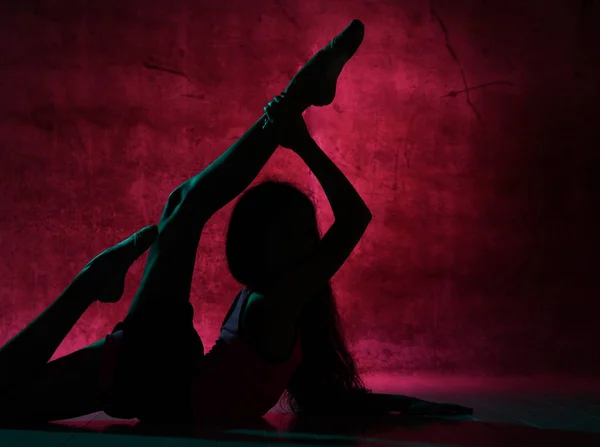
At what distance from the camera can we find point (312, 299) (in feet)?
6.27

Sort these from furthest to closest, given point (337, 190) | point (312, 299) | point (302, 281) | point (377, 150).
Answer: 1. point (377, 150)
2. point (312, 299)
3. point (337, 190)
4. point (302, 281)

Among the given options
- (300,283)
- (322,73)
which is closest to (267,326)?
(300,283)

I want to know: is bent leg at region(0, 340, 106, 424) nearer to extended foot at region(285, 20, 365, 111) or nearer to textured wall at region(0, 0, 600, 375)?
extended foot at region(285, 20, 365, 111)

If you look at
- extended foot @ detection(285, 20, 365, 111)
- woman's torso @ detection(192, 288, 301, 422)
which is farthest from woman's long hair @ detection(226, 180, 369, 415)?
extended foot @ detection(285, 20, 365, 111)

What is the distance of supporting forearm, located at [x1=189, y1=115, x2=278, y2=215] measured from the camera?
1698 mm

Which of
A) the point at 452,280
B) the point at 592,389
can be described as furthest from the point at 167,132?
the point at 592,389

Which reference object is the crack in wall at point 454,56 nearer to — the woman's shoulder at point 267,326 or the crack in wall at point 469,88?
the crack in wall at point 469,88

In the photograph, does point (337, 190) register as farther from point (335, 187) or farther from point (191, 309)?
point (191, 309)

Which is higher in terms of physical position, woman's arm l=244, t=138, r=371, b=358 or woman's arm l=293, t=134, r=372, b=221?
woman's arm l=293, t=134, r=372, b=221

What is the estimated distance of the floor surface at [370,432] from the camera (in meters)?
1.52

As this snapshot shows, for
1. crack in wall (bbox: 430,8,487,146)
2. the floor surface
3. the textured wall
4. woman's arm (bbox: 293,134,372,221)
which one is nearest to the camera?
the floor surface

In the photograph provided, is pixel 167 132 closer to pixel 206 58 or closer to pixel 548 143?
pixel 206 58

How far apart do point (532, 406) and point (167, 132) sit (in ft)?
8.01

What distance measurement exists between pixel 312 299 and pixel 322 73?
664 millimetres
